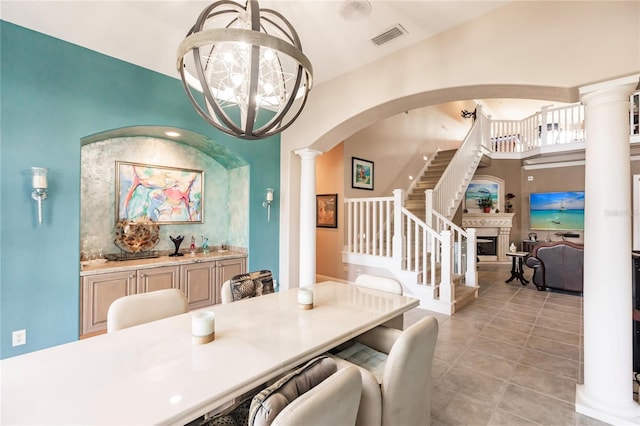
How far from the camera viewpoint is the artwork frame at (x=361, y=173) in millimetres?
5781

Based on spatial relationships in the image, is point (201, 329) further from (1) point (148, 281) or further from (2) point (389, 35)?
(2) point (389, 35)

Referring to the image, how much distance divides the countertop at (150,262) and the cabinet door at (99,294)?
0.06m

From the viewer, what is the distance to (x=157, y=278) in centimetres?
346

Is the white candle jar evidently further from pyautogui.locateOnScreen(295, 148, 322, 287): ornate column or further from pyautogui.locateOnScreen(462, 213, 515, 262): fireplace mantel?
pyautogui.locateOnScreen(462, 213, 515, 262): fireplace mantel

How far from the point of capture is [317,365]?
1.15m

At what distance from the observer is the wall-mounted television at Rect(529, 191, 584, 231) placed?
25.4ft

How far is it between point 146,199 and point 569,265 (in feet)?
22.3

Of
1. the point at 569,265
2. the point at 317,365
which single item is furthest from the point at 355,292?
the point at 569,265

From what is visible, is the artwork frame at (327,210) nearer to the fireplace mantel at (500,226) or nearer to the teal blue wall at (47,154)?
the teal blue wall at (47,154)

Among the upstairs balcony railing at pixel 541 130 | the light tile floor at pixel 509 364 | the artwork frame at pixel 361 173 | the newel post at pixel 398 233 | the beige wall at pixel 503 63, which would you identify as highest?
the upstairs balcony railing at pixel 541 130

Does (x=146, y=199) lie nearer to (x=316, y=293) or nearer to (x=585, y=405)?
(x=316, y=293)

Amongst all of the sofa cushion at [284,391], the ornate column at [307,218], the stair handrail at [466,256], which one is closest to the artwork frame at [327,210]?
the ornate column at [307,218]

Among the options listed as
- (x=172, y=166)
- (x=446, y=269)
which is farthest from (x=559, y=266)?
(x=172, y=166)

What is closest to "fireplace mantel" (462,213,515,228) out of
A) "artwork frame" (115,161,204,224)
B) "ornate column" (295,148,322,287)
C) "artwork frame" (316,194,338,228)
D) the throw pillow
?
"artwork frame" (316,194,338,228)
